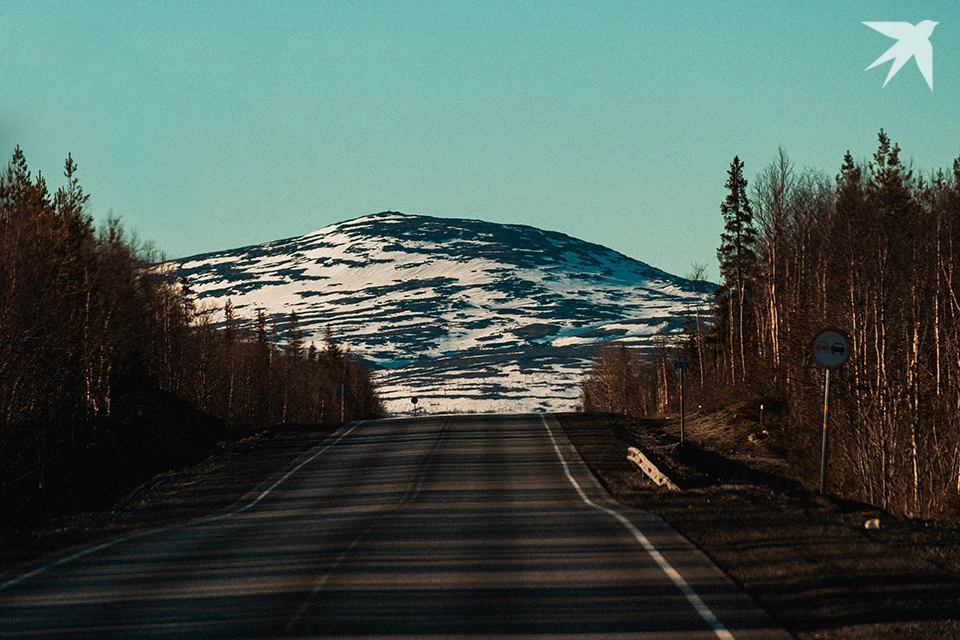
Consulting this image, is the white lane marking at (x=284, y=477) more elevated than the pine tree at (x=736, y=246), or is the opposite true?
the pine tree at (x=736, y=246)

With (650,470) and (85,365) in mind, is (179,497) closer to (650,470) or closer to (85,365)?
(650,470)

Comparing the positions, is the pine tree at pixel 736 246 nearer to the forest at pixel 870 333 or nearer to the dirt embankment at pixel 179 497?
the forest at pixel 870 333

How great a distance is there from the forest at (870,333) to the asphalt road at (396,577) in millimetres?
7317

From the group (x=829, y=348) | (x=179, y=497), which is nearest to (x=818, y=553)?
(x=829, y=348)

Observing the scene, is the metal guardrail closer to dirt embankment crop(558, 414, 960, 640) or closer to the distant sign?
dirt embankment crop(558, 414, 960, 640)

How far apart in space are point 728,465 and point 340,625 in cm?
2506

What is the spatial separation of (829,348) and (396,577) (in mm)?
9523

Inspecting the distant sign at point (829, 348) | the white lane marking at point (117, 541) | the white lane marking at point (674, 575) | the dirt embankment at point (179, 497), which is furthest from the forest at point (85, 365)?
the distant sign at point (829, 348)

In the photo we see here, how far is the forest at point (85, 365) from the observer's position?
34344mm

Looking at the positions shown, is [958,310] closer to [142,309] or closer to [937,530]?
[937,530]

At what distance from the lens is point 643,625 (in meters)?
10.6

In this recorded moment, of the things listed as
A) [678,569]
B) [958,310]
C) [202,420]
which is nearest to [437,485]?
[678,569]

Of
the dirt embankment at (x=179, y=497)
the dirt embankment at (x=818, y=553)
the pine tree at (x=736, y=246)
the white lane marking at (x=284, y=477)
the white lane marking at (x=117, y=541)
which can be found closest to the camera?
the dirt embankment at (x=818, y=553)

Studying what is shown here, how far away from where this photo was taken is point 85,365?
4525cm
